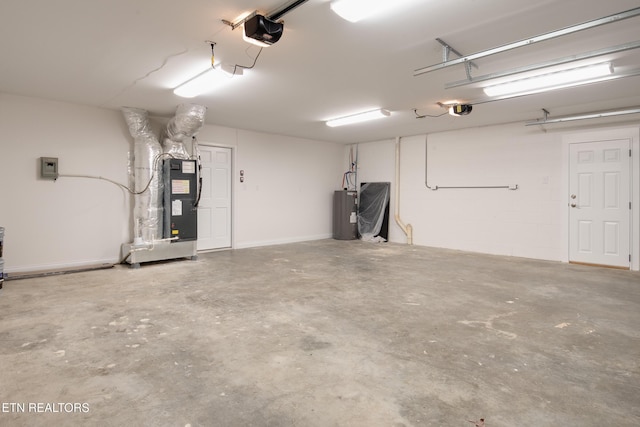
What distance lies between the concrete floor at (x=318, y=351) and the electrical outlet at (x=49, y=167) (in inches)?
56.2

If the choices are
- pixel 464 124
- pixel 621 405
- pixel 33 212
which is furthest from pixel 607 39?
pixel 33 212

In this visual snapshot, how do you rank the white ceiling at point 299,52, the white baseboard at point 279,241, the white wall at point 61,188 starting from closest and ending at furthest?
the white ceiling at point 299,52 → the white wall at point 61,188 → the white baseboard at point 279,241

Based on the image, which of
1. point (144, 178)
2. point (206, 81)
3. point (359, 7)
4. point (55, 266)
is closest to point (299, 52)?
point (359, 7)

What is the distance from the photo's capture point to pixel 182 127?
5023 millimetres

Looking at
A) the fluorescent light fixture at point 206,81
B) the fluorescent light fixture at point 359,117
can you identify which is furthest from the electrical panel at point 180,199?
the fluorescent light fixture at point 359,117

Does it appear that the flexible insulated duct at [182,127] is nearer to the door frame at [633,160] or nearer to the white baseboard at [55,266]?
the white baseboard at [55,266]

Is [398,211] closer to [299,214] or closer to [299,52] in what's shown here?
[299,214]

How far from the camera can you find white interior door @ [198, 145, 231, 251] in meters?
6.27

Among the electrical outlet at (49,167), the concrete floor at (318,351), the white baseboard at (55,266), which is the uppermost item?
the electrical outlet at (49,167)

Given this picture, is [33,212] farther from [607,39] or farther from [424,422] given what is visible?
[607,39]

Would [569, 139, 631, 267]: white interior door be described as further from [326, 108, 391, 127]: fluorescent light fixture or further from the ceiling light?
[326, 108, 391, 127]: fluorescent light fixture

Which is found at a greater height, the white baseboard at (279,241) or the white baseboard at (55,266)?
the white baseboard at (279,241)

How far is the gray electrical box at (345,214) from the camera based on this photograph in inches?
318

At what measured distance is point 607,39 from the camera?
290cm
